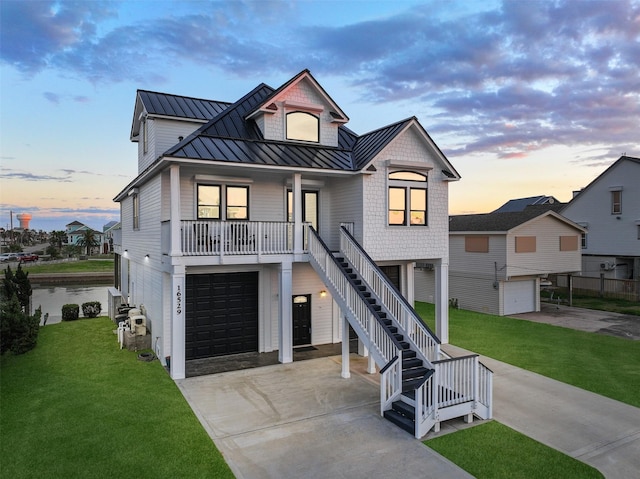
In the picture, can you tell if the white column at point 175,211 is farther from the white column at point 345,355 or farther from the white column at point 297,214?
the white column at point 345,355

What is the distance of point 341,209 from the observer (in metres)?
15.5

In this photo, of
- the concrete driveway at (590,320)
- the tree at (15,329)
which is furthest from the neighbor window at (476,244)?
the tree at (15,329)

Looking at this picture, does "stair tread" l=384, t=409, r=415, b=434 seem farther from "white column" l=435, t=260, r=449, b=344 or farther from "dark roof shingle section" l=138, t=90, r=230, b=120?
"dark roof shingle section" l=138, t=90, r=230, b=120

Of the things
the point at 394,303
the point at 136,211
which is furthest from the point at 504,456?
the point at 136,211

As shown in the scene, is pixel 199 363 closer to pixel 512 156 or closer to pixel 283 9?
pixel 283 9

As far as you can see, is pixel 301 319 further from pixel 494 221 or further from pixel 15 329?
pixel 494 221

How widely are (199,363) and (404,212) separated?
913cm

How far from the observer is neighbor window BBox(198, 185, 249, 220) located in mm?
14141

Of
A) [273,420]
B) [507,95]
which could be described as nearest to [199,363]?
[273,420]

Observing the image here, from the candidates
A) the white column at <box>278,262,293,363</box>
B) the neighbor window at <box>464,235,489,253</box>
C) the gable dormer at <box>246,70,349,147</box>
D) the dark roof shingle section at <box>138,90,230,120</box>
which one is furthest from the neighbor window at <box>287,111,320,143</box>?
the neighbor window at <box>464,235,489,253</box>

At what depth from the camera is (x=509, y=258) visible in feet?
74.8

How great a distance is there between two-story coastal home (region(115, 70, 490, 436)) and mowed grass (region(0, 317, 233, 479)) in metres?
1.61

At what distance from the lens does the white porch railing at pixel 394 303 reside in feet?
34.7

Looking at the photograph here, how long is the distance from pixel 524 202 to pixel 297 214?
41.8 metres
